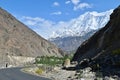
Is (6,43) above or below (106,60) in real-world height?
above

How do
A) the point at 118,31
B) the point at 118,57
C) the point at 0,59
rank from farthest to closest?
1. the point at 0,59
2. the point at 118,31
3. the point at 118,57

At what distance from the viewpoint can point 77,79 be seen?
131ft

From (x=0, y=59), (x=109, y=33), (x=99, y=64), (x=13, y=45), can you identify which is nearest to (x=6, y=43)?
(x=13, y=45)

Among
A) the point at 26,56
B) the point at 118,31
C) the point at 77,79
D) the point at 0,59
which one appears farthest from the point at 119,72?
the point at 26,56

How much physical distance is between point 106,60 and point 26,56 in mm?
147911

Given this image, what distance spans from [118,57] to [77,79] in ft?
37.8

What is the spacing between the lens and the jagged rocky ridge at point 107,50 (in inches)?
1903

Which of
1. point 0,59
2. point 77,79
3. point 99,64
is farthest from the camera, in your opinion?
point 0,59

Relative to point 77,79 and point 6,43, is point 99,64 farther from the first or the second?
point 6,43

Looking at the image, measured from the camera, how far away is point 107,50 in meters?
68.8

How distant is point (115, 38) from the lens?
78375 mm

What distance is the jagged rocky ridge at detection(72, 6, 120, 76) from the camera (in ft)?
159

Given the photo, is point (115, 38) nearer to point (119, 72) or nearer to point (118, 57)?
point (118, 57)

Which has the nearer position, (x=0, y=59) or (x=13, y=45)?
(x=0, y=59)
